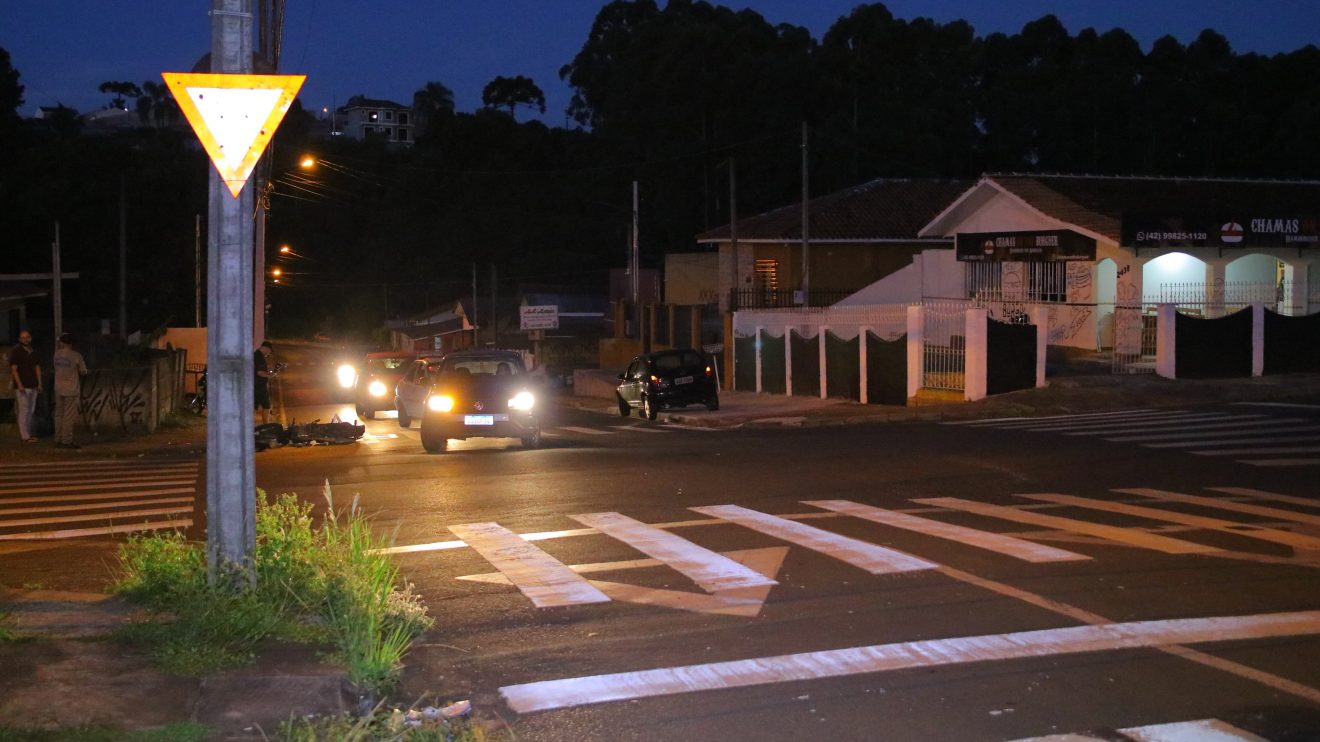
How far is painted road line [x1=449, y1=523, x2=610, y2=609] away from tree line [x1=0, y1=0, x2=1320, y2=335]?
112ft

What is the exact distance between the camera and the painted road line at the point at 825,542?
954cm

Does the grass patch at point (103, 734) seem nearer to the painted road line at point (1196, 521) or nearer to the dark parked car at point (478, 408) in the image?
the painted road line at point (1196, 521)

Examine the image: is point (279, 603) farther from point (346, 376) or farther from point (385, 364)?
point (346, 376)

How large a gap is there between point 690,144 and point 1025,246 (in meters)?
28.1

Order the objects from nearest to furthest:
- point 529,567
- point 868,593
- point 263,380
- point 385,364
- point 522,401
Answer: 1. point 868,593
2. point 529,567
3. point 522,401
4. point 263,380
5. point 385,364

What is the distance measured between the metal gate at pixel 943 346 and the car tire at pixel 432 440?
39.2 feet

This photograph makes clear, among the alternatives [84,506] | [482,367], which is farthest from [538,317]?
[84,506]

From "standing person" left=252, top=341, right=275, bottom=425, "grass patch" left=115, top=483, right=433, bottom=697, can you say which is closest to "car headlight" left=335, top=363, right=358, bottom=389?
"standing person" left=252, top=341, right=275, bottom=425

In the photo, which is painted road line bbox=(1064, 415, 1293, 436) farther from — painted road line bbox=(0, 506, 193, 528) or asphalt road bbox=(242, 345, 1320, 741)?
painted road line bbox=(0, 506, 193, 528)

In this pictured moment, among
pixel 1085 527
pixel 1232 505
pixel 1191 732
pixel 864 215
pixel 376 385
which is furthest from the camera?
pixel 864 215

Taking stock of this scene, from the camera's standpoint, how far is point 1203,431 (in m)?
19.5

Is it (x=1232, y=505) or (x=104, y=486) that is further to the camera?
(x=104, y=486)

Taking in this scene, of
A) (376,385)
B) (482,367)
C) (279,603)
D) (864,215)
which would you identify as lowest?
(279,603)

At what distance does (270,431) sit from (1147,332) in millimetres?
19019
